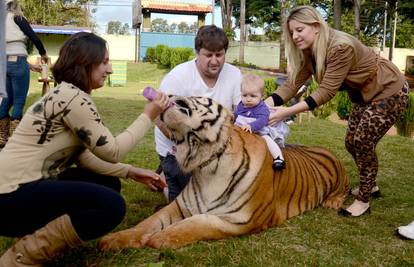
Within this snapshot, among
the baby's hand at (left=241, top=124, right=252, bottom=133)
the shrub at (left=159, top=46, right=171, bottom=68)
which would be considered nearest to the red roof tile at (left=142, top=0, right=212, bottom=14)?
the shrub at (left=159, top=46, right=171, bottom=68)

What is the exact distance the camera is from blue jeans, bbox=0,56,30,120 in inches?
239

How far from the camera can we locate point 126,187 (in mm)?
4586

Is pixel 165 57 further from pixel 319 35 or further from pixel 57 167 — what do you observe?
pixel 57 167

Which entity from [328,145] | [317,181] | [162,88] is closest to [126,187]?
[162,88]

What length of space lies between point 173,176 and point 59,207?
1393 mm

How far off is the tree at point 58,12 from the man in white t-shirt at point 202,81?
32.9m

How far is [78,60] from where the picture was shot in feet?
8.38

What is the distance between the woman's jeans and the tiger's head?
0.62 m

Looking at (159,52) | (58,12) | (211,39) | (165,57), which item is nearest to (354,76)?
(211,39)

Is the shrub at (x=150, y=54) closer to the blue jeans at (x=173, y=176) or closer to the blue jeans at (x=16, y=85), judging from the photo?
the blue jeans at (x=16, y=85)

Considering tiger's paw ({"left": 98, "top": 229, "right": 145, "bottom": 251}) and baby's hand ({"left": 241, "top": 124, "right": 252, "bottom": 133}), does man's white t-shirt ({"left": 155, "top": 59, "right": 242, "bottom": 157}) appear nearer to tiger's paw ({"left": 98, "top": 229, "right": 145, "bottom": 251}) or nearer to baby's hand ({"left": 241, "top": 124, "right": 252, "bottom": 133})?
baby's hand ({"left": 241, "top": 124, "right": 252, "bottom": 133})

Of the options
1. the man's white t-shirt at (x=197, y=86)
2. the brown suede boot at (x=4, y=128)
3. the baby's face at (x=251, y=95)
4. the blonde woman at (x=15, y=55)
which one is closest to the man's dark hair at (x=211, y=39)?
the man's white t-shirt at (x=197, y=86)

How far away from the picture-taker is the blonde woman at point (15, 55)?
6055 mm

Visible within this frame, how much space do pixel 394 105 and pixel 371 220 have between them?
2.88ft
